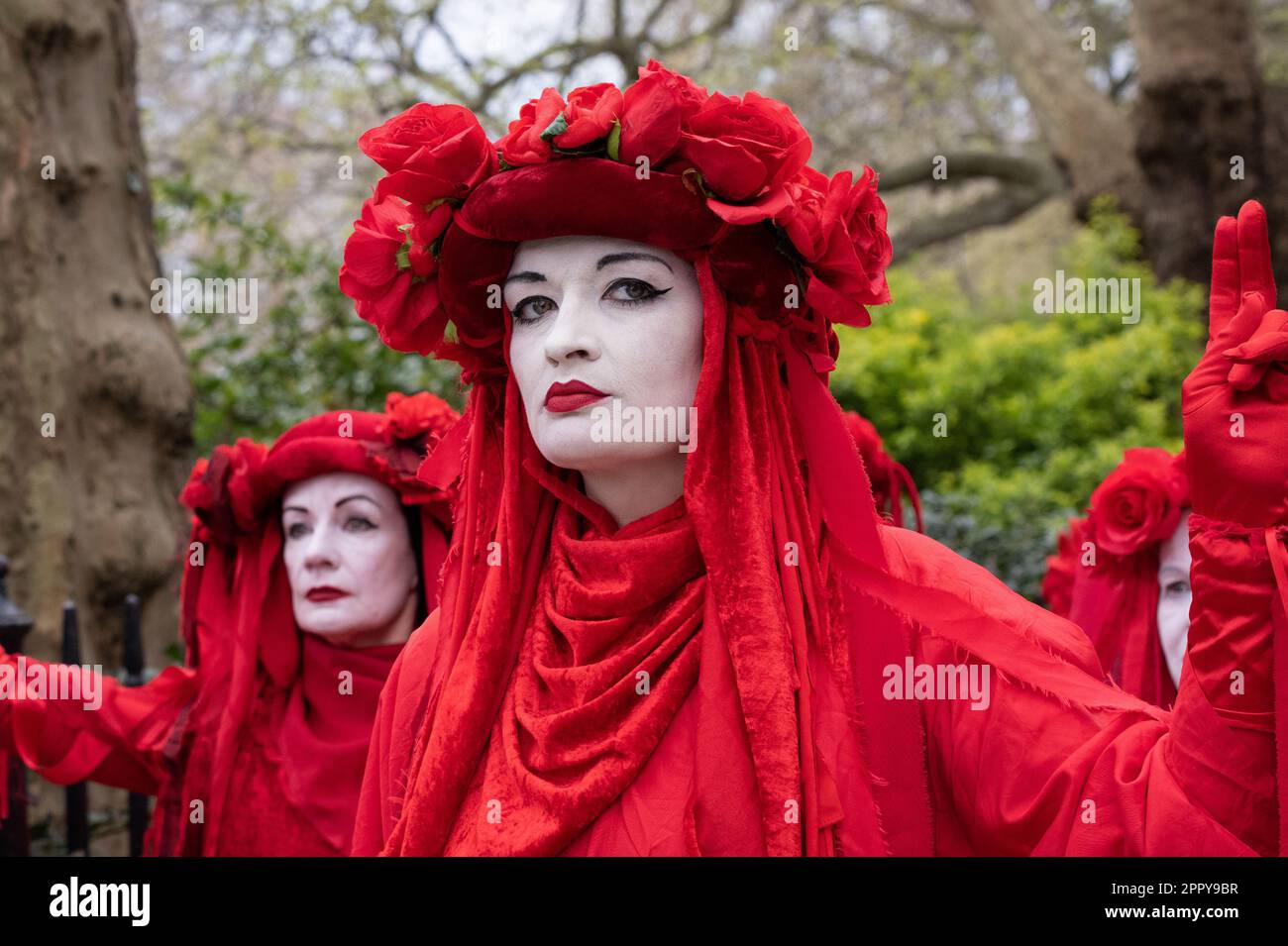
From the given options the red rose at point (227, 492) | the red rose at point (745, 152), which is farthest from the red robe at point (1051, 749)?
the red rose at point (227, 492)

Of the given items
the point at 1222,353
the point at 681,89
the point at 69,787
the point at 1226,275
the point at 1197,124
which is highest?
the point at 1197,124

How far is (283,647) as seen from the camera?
3588mm

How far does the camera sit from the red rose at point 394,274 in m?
2.37

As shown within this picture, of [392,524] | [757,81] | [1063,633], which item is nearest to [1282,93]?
[757,81]

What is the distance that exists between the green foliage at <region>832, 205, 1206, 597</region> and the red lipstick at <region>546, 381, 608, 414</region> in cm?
387

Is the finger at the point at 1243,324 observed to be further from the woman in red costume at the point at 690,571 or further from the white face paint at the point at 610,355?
the white face paint at the point at 610,355

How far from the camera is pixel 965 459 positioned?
6.61 metres

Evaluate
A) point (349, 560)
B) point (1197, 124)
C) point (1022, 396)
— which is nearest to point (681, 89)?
point (349, 560)

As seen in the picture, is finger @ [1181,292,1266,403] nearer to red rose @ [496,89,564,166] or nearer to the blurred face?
the blurred face

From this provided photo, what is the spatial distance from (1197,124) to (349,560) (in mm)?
6276

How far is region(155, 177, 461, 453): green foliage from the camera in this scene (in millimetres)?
6129

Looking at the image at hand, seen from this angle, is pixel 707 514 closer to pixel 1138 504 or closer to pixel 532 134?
pixel 532 134

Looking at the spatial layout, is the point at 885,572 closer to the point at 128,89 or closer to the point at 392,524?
the point at 392,524

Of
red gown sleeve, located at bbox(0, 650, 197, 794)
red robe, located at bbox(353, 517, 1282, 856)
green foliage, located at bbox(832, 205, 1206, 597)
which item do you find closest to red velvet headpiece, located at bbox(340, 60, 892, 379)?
red robe, located at bbox(353, 517, 1282, 856)
